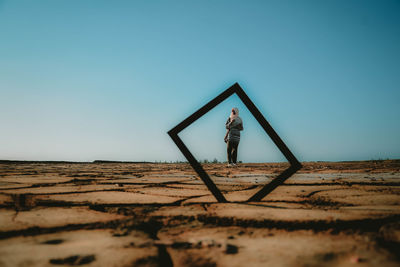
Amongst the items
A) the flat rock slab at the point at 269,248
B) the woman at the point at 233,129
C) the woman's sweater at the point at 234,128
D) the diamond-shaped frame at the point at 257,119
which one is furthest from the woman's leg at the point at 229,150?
the flat rock slab at the point at 269,248

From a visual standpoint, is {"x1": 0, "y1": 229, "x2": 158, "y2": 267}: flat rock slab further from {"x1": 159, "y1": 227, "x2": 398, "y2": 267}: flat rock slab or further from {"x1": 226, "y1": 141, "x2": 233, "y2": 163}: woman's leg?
{"x1": 226, "y1": 141, "x2": 233, "y2": 163}: woman's leg

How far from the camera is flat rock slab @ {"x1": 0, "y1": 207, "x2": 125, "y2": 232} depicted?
969 millimetres

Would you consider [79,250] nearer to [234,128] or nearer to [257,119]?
[257,119]

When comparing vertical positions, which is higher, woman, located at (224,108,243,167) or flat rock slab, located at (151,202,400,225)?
woman, located at (224,108,243,167)

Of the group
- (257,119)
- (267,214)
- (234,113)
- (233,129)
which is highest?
(234,113)

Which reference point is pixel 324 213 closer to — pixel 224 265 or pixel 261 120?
pixel 261 120

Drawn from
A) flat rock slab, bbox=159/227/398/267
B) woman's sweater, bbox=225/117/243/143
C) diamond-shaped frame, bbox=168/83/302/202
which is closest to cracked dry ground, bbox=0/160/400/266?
flat rock slab, bbox=159/227/398/267

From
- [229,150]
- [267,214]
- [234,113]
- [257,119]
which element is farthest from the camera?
[229,150]

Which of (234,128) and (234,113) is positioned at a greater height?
(234,113)

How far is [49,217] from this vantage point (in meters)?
1.09

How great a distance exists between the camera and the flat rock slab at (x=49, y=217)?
97cm

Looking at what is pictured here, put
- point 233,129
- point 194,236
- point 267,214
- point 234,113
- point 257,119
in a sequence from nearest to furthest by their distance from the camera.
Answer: point 194,236, point 267,214, point 257,119, point 233,129, point 234,113

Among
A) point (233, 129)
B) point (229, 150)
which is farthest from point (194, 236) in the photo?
point (229, 150)

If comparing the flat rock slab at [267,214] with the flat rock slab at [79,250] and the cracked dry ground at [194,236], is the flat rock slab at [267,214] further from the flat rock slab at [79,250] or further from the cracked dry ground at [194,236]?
the flat rock slab at [79,250]
